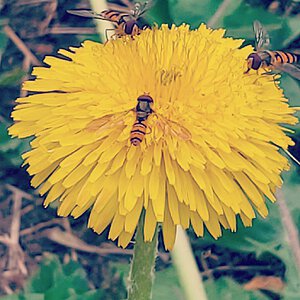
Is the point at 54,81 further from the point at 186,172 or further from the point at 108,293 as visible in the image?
the point at 108,293

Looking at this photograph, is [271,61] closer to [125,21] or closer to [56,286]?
[125,21]

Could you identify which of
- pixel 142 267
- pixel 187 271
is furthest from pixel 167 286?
pixel 142 267

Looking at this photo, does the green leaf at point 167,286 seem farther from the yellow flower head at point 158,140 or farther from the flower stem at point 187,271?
the yellow flower head at point 158,140

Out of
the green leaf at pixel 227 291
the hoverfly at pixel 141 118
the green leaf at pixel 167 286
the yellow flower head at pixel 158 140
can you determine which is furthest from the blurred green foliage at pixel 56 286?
the hoverfly at pixel 141 118

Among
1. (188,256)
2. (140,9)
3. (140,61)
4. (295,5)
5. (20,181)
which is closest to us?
(140,61)

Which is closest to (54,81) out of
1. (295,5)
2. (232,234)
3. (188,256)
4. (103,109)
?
(103,109)
